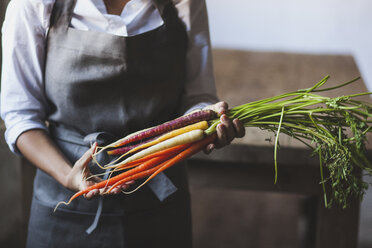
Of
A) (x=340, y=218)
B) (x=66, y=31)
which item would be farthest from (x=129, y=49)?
(x=340, y=218)

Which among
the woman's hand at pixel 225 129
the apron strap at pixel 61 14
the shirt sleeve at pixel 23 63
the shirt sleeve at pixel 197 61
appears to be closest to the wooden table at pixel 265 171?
the shirt sleeve at pixel 197 61

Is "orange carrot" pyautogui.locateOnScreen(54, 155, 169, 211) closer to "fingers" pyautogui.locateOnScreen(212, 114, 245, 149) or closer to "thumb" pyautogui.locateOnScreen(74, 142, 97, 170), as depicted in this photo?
"thumb" pyautogui.locateOnScreen(74, 142, 97, 170)

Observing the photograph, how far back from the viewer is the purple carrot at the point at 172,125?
1280 millimetres

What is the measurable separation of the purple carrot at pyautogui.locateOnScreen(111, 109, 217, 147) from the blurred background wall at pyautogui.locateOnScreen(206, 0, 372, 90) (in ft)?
9.57

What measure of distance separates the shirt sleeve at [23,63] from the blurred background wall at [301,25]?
2954 millimetres

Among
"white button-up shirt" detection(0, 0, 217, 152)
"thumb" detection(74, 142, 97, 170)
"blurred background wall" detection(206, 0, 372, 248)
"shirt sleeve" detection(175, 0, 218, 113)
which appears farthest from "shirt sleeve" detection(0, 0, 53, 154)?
"blurred background wall" detection(206, 0, 372, 248)

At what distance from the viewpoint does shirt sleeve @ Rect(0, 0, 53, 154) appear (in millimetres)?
1256

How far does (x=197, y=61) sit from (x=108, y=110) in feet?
1.12

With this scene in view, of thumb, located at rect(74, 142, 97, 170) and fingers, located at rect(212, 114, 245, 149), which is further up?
fingers, located at rect(212, 114, 245, 149)

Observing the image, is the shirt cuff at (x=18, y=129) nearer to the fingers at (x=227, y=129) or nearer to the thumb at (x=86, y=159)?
the thumb at (x=86, y=159)

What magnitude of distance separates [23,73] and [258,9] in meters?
3.26

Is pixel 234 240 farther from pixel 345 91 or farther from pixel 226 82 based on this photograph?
pixel 345 91

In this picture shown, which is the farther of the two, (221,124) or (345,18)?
(345,18)

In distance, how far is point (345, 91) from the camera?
2.08 metres
